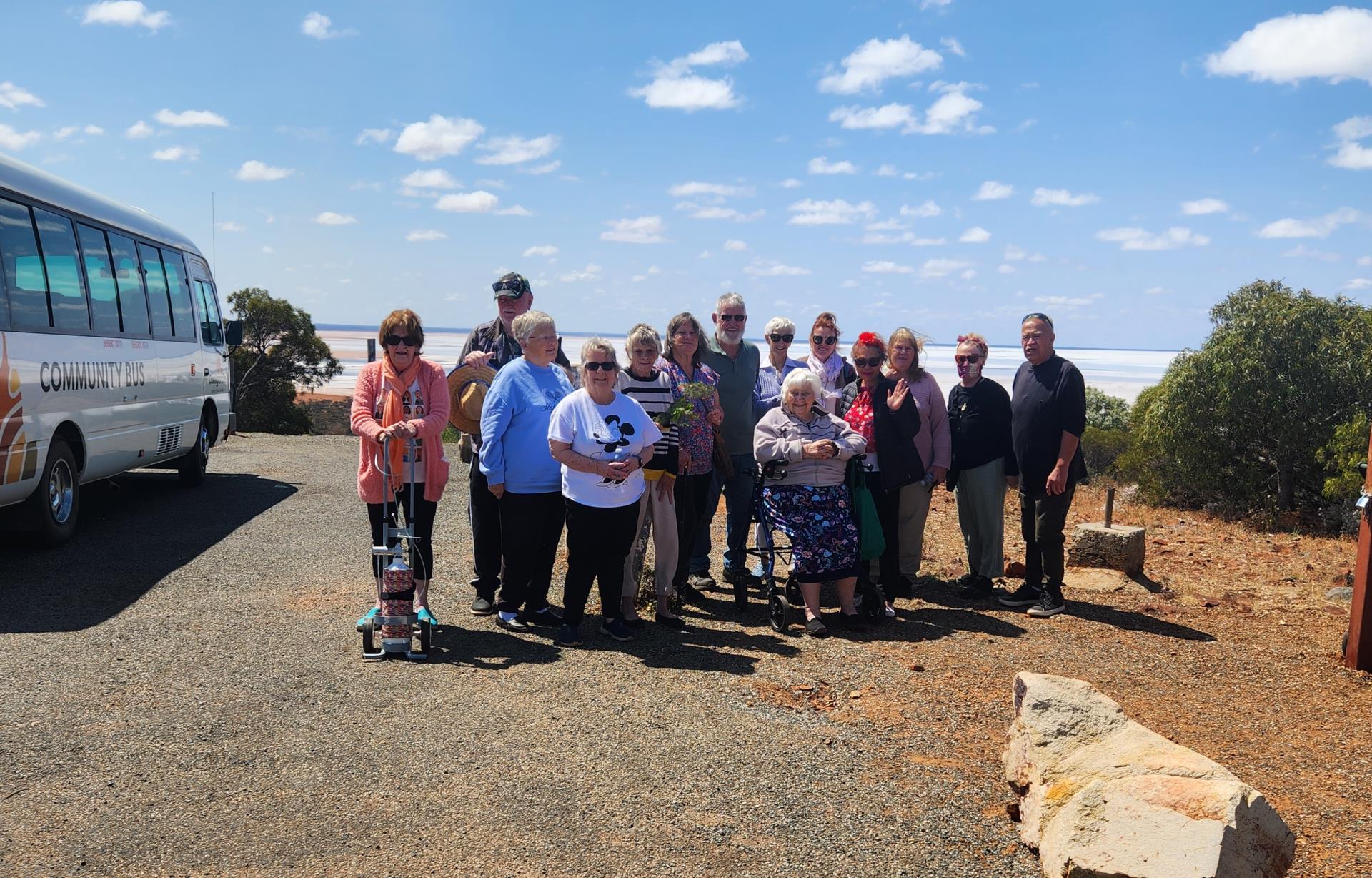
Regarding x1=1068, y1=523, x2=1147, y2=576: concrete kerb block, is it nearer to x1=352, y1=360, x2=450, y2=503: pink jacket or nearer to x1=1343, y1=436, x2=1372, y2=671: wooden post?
x1=1343, y1=436, x2=1372, y2=671: wooden post

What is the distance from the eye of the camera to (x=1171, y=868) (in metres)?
3.12

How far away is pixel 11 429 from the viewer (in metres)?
7.80

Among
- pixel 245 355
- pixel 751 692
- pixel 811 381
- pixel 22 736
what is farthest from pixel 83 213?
pixel 245 355

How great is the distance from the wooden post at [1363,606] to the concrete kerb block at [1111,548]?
113 inches

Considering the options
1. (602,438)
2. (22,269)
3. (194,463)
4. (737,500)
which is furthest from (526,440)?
(194,463)

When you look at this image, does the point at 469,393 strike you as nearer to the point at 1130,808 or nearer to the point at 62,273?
the point at 1130,808

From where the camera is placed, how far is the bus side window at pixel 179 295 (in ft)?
39.4

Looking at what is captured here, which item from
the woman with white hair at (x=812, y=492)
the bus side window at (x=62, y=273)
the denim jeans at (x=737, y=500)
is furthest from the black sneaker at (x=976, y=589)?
the bus side window at (x=62, y=273)

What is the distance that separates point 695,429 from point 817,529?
3.27ft

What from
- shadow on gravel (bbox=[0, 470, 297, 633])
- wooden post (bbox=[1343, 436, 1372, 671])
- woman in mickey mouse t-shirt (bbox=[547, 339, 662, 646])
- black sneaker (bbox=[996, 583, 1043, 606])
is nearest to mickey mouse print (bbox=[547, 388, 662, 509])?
woman in mickey mouse t-shirt (bbox=[547, 339, 662, 646])

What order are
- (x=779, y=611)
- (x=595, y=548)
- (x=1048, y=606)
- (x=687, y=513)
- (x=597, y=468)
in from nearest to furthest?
(x=597, y=468)
(x=595, y=548)
(x=779, y=611)
(x=687, y=513)
(x=1048, y=606)

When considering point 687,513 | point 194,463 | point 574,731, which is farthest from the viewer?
point 194,463

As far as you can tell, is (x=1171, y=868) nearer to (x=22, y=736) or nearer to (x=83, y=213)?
(x=22, y=736)

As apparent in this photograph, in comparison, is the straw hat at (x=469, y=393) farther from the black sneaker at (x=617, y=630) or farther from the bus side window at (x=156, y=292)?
the bus side window at (x=156, y=292)
